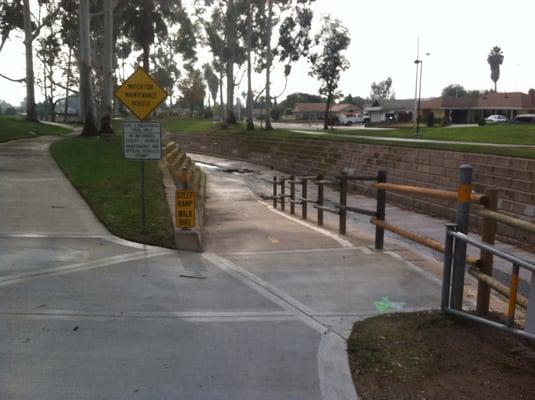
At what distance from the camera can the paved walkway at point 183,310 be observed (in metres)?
3.79

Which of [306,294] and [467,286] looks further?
[467,286]

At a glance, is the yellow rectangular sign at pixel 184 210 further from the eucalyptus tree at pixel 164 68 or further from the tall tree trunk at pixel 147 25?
the eucalyptus tree at pixel 164 68

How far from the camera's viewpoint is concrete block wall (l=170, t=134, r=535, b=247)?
1337 cm

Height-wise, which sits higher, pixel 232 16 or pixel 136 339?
pixel 232 16

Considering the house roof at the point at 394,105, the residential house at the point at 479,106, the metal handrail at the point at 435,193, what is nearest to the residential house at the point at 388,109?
the house roof at the point at 394,105

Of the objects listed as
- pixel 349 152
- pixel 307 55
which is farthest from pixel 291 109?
pixel 349 152

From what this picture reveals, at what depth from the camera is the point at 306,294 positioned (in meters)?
Answer: 5.70

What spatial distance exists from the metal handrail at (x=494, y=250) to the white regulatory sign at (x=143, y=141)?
5.27 metres

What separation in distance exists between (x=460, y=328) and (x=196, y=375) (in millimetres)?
2138

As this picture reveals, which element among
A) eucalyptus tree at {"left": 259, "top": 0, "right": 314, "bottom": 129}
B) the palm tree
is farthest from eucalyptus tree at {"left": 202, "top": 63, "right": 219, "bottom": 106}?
the palm tree

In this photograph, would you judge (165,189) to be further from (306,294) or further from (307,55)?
(307,55)

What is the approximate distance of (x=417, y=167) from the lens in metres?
19.1

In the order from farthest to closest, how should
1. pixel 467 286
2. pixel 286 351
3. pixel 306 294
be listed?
pixel 467 286 < pixel 306 294 < pixel 286 351

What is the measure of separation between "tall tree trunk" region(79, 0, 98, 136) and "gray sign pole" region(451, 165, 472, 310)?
2449cm
